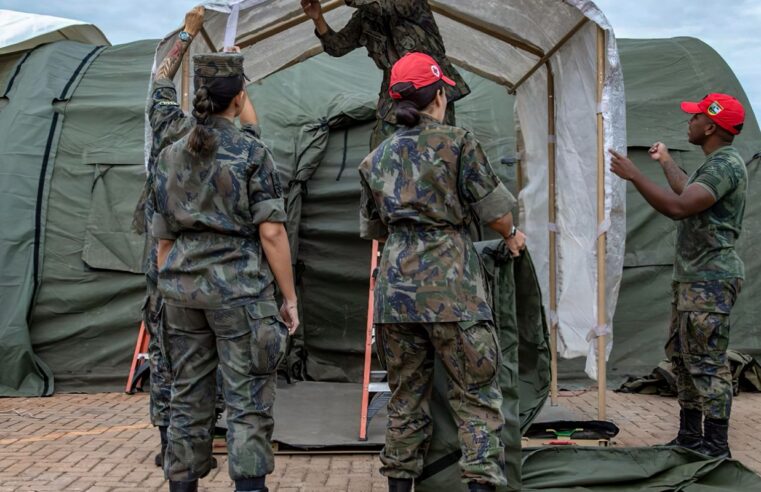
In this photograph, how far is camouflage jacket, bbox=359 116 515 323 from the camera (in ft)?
12.2

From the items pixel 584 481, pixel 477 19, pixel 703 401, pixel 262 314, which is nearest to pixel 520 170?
pixel 477 19

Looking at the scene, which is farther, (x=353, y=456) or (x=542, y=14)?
(x=542, y=14)

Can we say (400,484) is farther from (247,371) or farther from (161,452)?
(161,452)

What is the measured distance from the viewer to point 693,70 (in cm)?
859

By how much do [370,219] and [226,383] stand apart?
1.03m

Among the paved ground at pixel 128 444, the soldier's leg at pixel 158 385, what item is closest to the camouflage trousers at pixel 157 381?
the soldier's leg at pixel 158 385

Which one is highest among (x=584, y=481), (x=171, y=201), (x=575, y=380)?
(x=171, y=201)

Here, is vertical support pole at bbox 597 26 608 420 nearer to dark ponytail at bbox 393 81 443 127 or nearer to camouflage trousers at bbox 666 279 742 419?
camouflage trousers at bbox 666 279 742 419

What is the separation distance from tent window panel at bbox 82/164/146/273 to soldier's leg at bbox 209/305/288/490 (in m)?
4.54

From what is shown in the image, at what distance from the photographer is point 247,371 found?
3.59 meters

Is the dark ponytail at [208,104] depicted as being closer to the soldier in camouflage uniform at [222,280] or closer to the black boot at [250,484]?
the soldier in camouflage uniform at [222,280]

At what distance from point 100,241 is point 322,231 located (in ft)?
6.64

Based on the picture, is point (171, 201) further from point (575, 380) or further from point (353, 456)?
point (575, 380)

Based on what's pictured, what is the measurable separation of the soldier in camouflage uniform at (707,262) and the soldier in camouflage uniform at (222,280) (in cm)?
233
